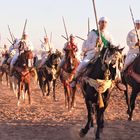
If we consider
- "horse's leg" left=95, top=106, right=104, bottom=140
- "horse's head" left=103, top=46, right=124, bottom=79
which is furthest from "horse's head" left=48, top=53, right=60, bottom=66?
"horse's head" left=103, top=46, right=124, bottom=79

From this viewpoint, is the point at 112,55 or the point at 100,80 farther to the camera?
the point at 100,80

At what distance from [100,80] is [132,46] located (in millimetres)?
4352

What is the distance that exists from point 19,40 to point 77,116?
23.1 ft

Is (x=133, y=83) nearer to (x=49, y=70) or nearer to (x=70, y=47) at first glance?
(x=70, y=47)

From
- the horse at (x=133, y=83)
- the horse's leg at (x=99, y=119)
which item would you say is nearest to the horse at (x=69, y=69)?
the horse at (x=133, y=83)

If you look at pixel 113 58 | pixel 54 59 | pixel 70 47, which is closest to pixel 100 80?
pixel 113 58

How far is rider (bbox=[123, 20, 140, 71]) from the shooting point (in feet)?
44.7

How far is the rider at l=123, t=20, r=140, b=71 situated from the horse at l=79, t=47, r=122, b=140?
3.28m

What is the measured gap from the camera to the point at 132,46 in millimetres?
13945

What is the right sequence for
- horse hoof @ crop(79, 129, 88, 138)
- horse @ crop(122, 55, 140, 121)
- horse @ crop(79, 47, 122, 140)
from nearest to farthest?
horse @ crop(79, 47, 122, 140), horse hoof @ crop(79, 129, 88, 138), horse @ crop(122, 55, 140, 121)

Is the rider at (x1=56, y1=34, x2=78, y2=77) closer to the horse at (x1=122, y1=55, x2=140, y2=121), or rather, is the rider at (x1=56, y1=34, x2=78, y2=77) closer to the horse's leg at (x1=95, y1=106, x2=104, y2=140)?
the horse at (x1=122, y1=55, x2=140, y2=121)

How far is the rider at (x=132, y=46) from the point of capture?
44.7ft

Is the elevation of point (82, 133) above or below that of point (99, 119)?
below

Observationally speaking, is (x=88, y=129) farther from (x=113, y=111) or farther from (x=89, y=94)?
(x=113, y=111)
